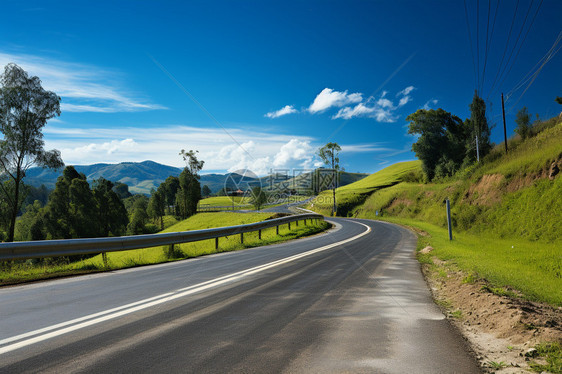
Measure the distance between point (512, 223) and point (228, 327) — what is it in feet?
65.8

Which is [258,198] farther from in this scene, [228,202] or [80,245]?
[80,245]

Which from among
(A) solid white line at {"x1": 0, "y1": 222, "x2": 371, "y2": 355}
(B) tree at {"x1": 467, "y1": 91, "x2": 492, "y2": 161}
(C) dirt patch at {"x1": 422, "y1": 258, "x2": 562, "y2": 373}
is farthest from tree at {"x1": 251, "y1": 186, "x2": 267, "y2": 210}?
(C) dirt patch at {"x1": 422, "y1": 258, "x2": 562, "y2": 373}

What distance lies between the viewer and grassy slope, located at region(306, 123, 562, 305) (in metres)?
7.73

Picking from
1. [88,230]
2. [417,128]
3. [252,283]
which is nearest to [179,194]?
[88,230]

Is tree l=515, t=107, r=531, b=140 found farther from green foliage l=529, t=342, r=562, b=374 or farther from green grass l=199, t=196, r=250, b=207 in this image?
green grass l=199, t=196, r=250, b=207

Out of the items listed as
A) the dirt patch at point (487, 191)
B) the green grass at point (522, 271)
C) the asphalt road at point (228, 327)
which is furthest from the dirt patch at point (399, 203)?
the asphalt road at point (228, 327)

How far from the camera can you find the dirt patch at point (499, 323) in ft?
10.6

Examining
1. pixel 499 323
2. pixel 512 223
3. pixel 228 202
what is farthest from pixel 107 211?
pixel 228 202

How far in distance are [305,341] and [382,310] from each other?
1943 millimetres

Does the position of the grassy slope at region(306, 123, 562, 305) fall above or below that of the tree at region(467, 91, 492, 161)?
below

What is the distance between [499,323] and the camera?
410 centimetres

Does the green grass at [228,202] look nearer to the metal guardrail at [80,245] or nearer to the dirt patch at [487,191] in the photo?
the dirt patch at [487,191]

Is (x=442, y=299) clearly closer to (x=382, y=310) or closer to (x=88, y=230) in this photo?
(x=382, y=310)

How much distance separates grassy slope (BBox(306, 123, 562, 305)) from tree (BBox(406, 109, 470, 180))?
1965 cm
